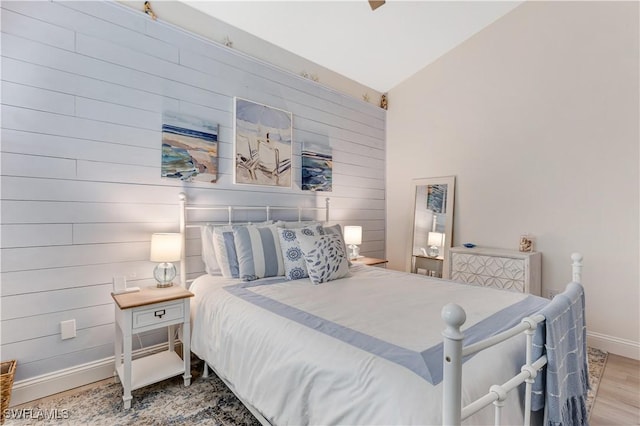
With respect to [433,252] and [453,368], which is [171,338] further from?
[433,252]

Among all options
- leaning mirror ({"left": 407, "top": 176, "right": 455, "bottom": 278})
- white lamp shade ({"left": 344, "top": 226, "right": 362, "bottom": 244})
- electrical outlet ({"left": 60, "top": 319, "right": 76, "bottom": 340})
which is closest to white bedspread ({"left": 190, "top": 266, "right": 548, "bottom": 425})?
electrical outlet ({"left": 60, "top": 319, "right": 76, "bottom": 340})

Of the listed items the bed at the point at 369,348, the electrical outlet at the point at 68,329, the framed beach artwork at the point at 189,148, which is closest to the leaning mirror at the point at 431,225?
the bed at the point at 369,348

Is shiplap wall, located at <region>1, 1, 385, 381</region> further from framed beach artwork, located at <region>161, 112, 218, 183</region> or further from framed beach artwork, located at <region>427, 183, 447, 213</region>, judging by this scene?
framed beach artwork, located at <region>427, 183, 447, 213</region>

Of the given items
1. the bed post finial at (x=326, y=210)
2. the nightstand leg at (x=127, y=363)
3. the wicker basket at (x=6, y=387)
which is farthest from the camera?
the bed post finial at (x=326, y=210)

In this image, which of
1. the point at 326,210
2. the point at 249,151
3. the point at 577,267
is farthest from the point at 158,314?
the point at 577,267

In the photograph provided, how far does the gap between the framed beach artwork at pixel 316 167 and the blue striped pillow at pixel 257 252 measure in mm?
1089

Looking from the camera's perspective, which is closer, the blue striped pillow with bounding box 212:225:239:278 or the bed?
the bed

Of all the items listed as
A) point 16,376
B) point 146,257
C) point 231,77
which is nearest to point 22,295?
point 16,376

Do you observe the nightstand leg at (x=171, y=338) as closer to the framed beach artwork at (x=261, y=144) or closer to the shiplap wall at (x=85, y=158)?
the shiplap wall at (x=85, y=158)

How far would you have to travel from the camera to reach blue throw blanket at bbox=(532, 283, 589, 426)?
120 centimetres

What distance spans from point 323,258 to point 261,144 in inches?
54.0

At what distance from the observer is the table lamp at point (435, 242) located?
3789 millimetres

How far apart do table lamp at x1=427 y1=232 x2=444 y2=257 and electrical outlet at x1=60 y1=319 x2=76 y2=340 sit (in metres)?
3.51

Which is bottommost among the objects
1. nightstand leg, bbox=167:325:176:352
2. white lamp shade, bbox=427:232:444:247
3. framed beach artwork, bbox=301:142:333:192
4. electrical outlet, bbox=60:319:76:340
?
nightstand leg, bbox=167:325:176:352
